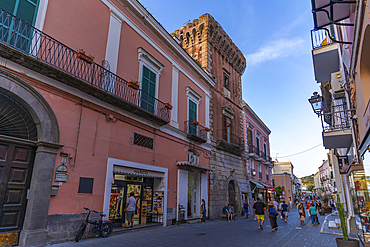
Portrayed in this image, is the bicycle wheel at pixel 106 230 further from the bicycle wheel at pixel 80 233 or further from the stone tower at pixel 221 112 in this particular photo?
the stone tower at pixel 221 112

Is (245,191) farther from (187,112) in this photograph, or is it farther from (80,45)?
(80,45)

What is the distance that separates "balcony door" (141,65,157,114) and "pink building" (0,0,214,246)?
51mm

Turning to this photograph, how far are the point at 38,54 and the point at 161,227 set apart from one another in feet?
27.4

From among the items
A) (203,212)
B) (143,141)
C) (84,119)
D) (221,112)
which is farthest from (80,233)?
(221,112)

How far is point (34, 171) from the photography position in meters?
6.48

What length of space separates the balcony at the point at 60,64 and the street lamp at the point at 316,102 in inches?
273

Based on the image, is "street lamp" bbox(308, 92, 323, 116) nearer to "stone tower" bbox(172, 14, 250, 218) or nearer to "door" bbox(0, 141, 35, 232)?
"stone tower" bbox(172, 14, 250, 218)

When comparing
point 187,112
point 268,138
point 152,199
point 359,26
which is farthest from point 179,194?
point 268,138

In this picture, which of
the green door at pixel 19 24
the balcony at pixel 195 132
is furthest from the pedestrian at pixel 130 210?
the green door at pixel 19 24

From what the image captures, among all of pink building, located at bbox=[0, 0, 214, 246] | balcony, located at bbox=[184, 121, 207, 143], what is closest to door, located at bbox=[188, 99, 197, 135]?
balcony, located at bbox=[184, 121, 207, 143]

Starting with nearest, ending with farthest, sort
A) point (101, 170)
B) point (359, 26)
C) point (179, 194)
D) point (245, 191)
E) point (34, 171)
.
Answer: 1. point (359, 26)
2. point (34, 171)
3. point (101, 170)
4. point (179, 194)
5. point (245, 191)

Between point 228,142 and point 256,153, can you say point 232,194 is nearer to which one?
point 228,142

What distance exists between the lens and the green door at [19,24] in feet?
20.8

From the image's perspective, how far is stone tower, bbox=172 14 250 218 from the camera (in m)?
16.6
